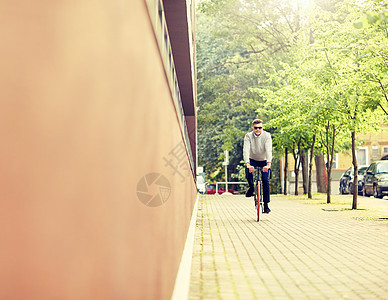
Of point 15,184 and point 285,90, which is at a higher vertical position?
point 285,90

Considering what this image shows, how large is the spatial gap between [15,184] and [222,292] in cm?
485

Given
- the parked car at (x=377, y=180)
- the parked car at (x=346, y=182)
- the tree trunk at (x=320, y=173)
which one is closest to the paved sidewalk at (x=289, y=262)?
the parked car at (x=377, y=180)

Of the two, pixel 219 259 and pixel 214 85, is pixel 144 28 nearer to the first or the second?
pixel 219 259

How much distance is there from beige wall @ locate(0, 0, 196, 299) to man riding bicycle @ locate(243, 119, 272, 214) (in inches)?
412

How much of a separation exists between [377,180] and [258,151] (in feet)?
64.0

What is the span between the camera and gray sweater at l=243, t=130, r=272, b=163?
41.9 ft

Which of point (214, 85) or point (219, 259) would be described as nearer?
point (219, 259)

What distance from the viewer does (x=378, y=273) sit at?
6676mm

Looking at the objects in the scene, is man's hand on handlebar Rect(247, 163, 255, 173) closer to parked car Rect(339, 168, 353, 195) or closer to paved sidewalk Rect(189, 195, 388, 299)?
paved sidewalk Rect(189, 195, 388, 299)

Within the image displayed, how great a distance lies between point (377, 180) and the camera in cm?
3070

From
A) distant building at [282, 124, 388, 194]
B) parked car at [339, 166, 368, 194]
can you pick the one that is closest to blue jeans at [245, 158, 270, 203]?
parked car at [339, 166, 368, 194]

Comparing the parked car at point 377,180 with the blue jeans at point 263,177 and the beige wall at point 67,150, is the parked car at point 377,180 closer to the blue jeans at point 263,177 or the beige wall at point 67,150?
the blue jeans at point 263,177

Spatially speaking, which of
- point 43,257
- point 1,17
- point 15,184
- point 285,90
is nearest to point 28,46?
point 1,17

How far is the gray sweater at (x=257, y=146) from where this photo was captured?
41.9 feet
